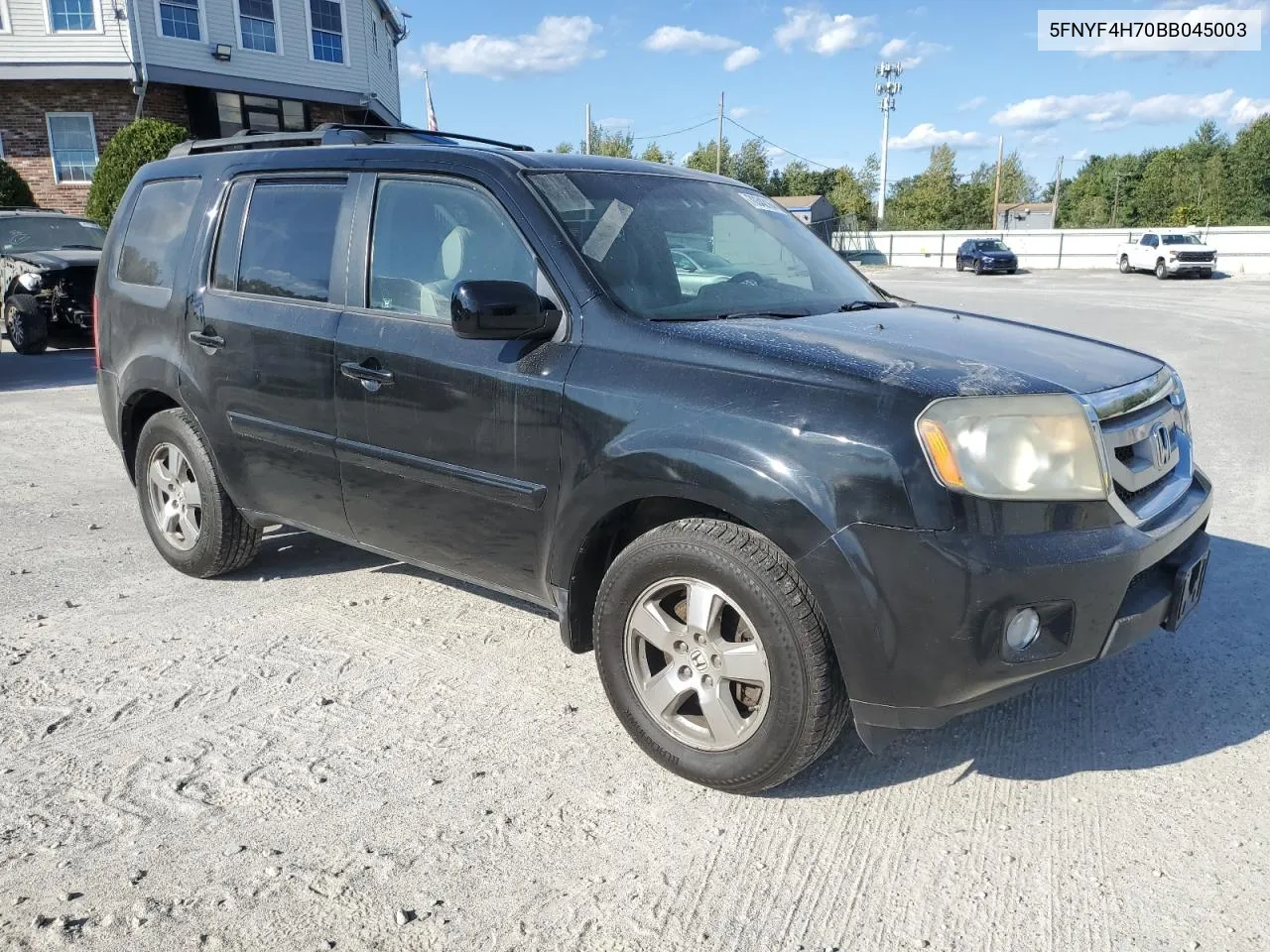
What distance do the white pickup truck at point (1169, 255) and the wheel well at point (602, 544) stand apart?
122ft

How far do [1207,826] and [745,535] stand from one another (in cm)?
155

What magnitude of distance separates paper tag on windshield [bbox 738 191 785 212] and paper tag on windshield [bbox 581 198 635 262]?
3.05ft

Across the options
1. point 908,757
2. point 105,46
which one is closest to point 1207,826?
point 908,757

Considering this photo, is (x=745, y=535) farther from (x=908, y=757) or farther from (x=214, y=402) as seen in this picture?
(x=214, y=402)

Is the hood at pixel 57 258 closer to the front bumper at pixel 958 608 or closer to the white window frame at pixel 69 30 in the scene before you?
the front bumper at pixel 958 608

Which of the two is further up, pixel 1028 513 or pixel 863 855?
pixel 1028 513

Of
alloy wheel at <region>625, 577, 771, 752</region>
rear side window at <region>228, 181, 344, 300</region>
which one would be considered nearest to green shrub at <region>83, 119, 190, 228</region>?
rear side window at <region>228, 181, 344, 300</region>

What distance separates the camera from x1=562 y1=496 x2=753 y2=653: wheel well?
10.5 feet

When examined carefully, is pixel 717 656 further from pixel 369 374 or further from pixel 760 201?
pixel 760 201

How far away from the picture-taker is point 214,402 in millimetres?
4449

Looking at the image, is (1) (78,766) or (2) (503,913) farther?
(1) (78,766)

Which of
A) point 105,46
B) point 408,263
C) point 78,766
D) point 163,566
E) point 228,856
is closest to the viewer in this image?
point 228,856

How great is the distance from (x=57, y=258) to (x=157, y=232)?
9793 millimetres

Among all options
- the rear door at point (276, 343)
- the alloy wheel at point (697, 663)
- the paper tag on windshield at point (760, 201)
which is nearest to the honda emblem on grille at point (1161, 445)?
the alloy wheel at point (697, 663)
